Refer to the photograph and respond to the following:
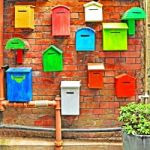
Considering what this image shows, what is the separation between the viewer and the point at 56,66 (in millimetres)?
4641

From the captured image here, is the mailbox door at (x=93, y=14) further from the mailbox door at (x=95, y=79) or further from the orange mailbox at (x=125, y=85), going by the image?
the orange mailbox at (x=125, y=85)

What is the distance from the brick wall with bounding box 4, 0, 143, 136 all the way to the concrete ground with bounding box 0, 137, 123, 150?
0.69 ft

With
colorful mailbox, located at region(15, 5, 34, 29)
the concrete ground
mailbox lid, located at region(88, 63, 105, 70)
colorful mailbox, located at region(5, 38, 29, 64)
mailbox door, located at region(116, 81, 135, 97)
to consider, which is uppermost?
colorful mailbox, located at region(15, 5, 34, 29)

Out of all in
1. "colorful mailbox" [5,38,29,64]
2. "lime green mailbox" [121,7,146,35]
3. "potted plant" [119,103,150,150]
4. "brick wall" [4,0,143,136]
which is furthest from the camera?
"brick wall" [4,0,143,136]

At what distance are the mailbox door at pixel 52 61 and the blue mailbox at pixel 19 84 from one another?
0.72ft

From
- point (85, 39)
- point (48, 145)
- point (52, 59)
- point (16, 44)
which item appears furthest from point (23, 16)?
point (48, 145)

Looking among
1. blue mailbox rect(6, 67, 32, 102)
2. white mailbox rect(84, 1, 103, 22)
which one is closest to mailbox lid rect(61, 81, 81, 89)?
blue mailbox rect(6, 67, 32, 102)

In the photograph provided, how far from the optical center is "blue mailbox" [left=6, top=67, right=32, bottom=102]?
4500 millimetres

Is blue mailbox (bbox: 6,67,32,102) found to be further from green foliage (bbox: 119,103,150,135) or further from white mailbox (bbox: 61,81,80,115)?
green foliage (bbox: 119,103,150,135)

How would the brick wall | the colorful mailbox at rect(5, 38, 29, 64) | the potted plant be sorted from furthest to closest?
the brick wall < the colorful mailbox at rect(5, 38, 29, 64) < the potted plant

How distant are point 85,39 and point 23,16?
766mm

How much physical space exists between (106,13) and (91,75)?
76 cm

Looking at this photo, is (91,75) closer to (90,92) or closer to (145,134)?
(90,92)

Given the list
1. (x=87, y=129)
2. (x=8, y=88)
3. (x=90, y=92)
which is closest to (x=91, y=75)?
(x=90, y=92)
